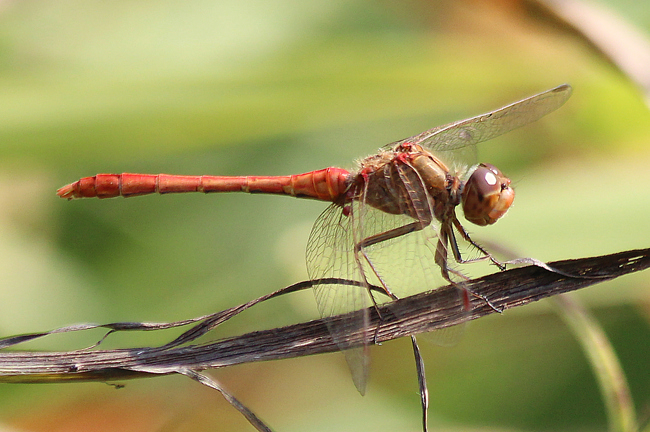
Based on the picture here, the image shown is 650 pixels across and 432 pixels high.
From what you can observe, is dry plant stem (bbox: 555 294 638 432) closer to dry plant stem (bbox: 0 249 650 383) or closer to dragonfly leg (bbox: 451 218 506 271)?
dragonfly leg (bbox: 451 218 506 271)

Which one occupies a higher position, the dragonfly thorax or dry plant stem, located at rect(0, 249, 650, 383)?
the dragonfly thorax

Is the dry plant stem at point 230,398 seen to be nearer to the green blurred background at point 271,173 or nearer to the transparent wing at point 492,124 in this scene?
the green blurred background at point 271,173

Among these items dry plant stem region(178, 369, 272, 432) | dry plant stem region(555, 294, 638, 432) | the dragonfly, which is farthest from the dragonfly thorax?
dry plant stem region(178, 369, 272, 432)

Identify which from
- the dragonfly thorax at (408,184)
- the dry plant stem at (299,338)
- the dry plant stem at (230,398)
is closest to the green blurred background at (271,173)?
the dragonfly thorax at (408,184)

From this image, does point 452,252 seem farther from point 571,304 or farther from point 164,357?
point 164,357

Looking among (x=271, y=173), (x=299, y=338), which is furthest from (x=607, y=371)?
(x=271, y=173)

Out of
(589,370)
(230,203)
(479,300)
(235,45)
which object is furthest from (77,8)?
(589,370)

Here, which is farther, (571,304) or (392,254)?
(392,254)

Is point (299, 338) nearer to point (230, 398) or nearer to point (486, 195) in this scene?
point (230, 398)
